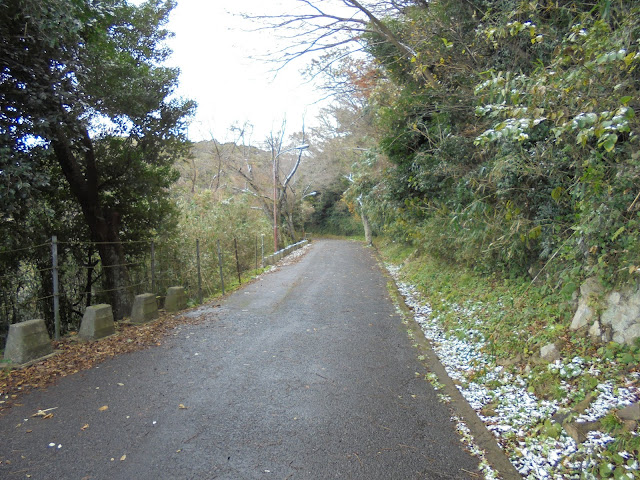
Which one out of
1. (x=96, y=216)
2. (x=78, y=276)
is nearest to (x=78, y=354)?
(x=96, y=216)

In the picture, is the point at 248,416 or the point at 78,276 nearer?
the point at 248,416

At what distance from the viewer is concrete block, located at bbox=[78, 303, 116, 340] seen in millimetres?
6184

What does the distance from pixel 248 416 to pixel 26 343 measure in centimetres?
335

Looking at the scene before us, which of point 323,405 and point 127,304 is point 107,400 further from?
point 127,304

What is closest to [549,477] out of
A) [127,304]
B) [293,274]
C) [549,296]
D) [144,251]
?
[549,296]

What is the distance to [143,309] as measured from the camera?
24.1ft

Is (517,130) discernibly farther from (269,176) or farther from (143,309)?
(269,176)

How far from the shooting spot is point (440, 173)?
884 centimetres

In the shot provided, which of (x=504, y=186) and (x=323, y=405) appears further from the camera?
(x=504, y=186)

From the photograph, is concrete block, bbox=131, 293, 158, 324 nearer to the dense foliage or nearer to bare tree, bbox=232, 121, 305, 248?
the dense foliage

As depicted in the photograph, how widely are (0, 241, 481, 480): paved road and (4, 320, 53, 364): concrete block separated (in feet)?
2.79

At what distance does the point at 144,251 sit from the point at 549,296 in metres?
8.57

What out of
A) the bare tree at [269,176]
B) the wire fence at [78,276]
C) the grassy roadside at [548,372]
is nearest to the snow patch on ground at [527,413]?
the grassy roadside at [548,372]

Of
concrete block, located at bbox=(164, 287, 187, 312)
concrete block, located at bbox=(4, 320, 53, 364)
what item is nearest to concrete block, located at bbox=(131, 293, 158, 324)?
concrete block, located at bbox=(164, 287, 187, 312)
